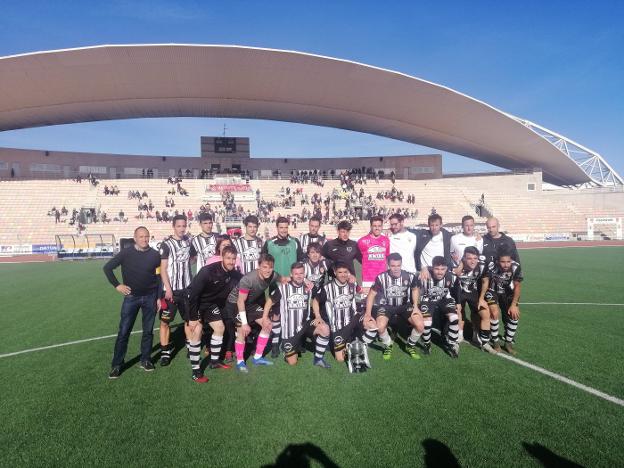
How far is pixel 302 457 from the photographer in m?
2.93

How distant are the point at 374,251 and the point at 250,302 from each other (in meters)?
2.27

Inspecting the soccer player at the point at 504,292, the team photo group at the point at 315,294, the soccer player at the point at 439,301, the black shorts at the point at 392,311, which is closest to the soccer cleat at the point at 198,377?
the team photo group at the point at 315,294

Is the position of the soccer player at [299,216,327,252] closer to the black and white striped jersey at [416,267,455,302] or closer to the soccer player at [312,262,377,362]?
the soccer player at [312,262,377,362]

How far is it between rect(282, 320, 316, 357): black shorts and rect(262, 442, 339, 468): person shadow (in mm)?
2049

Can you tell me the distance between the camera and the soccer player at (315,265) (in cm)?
593

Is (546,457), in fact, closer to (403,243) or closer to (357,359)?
(357,359)

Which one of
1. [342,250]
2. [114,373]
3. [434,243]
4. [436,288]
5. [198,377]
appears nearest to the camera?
[198,377]

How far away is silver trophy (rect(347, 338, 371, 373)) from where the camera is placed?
15.4 ft

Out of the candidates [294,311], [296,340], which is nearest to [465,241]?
[294,311]

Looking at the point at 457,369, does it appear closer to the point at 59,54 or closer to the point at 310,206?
the point at 310,206

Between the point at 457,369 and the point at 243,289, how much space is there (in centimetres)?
304

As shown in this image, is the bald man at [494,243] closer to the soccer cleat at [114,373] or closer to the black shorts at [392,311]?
the black shorts at [392,311]

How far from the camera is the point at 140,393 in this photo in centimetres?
413

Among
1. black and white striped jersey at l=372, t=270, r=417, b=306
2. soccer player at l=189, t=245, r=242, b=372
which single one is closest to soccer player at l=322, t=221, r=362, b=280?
black and white striped jersey at l=372, t=270, r=417, b=306
